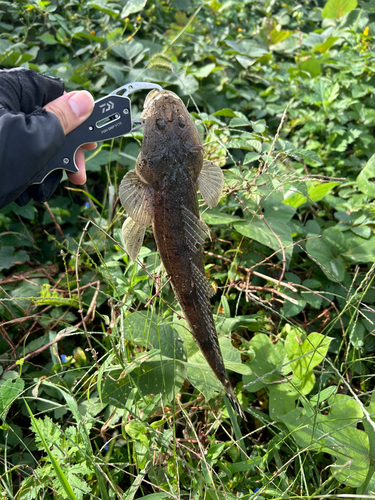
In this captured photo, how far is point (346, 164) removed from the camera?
121 inches

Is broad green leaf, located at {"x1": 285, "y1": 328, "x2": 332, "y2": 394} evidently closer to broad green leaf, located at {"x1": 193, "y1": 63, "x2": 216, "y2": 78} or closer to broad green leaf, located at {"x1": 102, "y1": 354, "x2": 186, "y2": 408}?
broad green leaf, located at {"x1": 102, "y1": 354, "x2": 186, "y2": 408}

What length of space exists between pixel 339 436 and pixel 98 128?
1687 millimetres

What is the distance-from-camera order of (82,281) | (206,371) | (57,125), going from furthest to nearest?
(82,281) < (206,371) < (57,125)

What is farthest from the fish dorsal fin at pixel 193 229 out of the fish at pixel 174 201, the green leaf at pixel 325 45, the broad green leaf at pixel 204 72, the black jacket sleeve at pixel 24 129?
the green leaf at pixel 325 45

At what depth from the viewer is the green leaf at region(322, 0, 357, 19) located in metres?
4.09

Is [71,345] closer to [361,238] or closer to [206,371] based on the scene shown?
[206,371]

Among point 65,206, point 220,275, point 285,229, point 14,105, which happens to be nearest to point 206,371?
point 220,275

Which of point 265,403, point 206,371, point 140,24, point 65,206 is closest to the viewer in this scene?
point 206,371

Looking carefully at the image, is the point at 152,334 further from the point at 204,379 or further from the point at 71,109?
the point at 71,109

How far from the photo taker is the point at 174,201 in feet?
5.16

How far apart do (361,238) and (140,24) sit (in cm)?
303

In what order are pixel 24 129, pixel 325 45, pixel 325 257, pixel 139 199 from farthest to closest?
pixel 325 45, pixel 325 257, pixel 139 199, pixel 24 129

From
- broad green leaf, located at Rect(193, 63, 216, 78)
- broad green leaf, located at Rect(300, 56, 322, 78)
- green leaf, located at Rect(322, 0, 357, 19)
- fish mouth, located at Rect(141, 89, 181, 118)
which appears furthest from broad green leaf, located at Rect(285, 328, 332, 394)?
green leaf, located at Rect(322, 0, 357, 19)

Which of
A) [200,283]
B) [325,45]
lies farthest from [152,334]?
[325,45]
